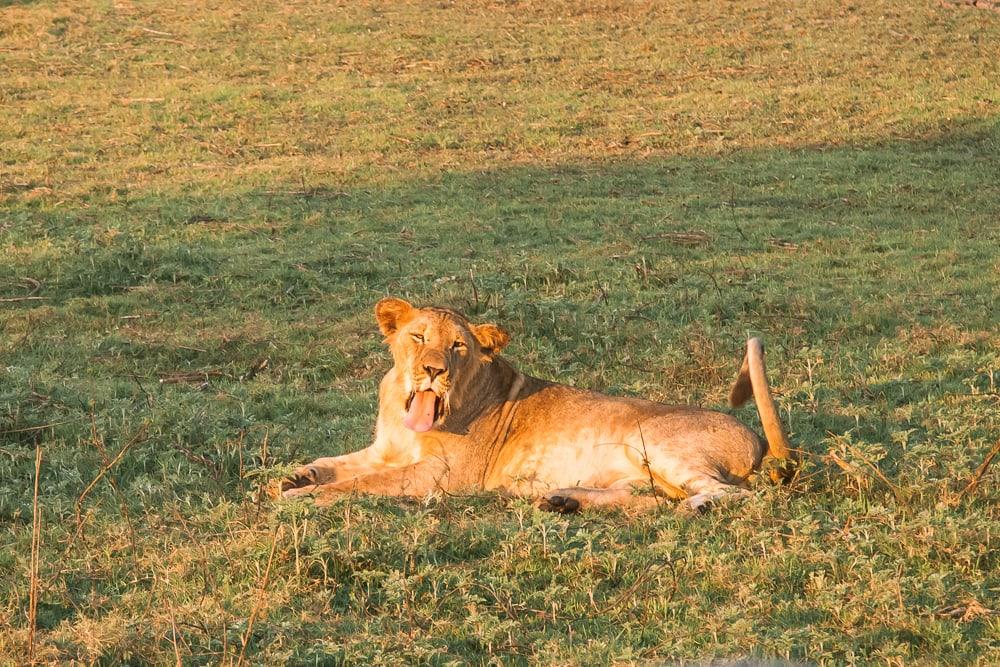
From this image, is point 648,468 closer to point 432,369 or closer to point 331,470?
point 432,369

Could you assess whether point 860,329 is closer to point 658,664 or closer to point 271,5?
point 658,664

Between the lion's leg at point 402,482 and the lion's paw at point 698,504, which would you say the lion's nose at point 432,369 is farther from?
the lion's paw at point 698,504

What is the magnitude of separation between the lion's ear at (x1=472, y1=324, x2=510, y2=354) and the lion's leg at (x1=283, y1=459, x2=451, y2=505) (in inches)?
24.2

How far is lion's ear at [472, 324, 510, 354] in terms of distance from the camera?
6562mm

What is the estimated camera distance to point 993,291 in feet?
38.6

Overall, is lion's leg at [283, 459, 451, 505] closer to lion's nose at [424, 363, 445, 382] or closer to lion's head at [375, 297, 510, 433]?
lion's head at [375, 297, 510, 433]

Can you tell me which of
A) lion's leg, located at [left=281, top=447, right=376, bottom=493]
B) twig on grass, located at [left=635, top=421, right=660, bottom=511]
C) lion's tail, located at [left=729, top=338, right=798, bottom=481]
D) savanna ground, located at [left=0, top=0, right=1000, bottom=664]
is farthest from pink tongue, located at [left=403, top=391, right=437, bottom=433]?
lion's tail, located at [left=729, top=338, right=798, bottom=481]

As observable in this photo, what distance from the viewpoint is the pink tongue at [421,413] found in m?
6.41

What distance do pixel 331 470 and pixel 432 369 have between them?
706mm

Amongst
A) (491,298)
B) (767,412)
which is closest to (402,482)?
(767,412)

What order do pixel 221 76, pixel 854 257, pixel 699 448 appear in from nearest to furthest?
1. pixel 699 448
2. pixel 854 257
3. pixel 221 76

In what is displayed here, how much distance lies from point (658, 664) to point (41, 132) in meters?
16.7

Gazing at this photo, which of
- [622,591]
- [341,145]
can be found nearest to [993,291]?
[622,591]

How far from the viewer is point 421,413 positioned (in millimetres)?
6445
